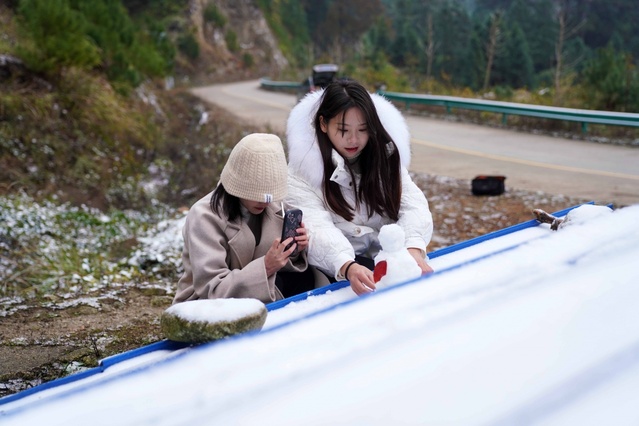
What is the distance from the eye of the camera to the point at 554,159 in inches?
378

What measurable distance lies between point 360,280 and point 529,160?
26.4 ft

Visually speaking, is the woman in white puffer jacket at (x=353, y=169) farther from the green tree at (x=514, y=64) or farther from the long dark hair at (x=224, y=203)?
the green tree at (x=514, y=64)

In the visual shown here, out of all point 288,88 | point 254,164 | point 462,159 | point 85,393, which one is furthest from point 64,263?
point 288,88

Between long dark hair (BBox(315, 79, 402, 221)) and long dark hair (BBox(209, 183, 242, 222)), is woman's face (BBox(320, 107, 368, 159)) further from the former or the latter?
long dark hair (BBox(209, 183, 242, 222))

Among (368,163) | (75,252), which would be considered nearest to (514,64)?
(75,252)

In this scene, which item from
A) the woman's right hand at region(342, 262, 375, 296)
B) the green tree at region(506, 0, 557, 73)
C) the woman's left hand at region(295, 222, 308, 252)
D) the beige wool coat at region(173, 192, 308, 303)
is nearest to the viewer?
the woman's right hand at region(342, 262, 375, 296)

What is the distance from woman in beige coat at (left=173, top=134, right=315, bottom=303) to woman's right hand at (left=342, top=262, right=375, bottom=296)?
0.80ft

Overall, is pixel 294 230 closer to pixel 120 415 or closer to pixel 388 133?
pixel 388 133

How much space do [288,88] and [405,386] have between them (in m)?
22.9

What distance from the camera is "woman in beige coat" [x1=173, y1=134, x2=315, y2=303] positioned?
7.68ft

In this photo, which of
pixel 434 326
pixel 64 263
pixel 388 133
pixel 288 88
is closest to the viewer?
pixel 434 326

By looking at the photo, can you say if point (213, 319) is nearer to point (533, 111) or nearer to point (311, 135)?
point (311, 135)

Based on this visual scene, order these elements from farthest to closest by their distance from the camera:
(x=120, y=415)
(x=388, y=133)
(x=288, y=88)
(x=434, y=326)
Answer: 1. (x=288, y=88)
2. (x=388, y=133)
3. (x=434, y=326)
4. (x=120, y=415)

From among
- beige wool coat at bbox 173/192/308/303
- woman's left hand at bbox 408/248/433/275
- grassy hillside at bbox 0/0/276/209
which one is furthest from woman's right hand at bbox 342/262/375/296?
grassy hillside at bbox 0/0/276/209
